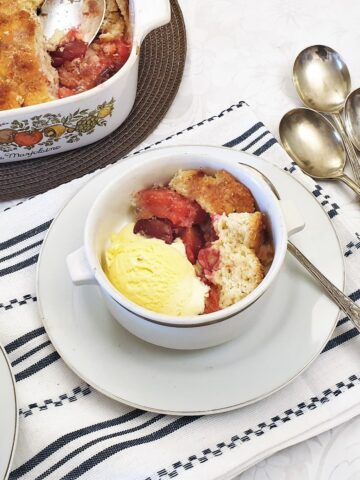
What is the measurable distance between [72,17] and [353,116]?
0.56m

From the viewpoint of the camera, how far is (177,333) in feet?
2.46

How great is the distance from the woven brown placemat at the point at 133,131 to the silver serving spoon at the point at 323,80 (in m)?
0.23

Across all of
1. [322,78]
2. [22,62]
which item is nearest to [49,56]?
[22,62]

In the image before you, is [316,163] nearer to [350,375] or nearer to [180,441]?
[350,375]

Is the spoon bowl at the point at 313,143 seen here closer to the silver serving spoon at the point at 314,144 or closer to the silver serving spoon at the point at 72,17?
the silver serving spoon at the point at 314,144

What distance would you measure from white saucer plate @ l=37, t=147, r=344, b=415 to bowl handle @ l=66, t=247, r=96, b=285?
0.29 ft

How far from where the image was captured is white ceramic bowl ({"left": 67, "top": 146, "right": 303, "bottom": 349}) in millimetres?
735

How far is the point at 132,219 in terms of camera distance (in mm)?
884

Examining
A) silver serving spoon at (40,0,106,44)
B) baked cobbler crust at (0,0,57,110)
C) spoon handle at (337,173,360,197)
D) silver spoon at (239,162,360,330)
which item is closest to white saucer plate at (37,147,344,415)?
silver spoon at (239,162,360,330)

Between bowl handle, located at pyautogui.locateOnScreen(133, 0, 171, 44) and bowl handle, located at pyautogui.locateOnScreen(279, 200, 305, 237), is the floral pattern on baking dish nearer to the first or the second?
bowl handle, located at pyautogui.locateOnScreen(133, 0, 171, 44)

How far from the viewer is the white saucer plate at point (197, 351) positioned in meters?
0.78

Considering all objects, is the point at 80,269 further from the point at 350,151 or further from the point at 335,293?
the point at 350,151

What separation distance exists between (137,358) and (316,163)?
46cm

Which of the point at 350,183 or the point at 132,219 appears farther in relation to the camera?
the point at 350,183
